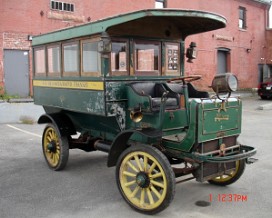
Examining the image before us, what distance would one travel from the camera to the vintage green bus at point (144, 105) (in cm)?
442

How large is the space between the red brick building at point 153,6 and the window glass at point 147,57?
9.05 metres

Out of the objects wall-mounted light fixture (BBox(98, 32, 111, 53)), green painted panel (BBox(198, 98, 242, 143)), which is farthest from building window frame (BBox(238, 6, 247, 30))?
wall-mounted light fixture (BBox(98, 32, 111, 53))

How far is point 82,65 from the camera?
18.0ft

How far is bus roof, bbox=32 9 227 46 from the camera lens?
456 centimetres

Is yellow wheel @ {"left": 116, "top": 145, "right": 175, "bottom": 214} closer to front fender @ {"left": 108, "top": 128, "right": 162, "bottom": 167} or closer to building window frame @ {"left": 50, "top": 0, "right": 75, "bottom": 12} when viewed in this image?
front fender @ {"left": 108, "top": 128, "right": 162, "bottom": 167}

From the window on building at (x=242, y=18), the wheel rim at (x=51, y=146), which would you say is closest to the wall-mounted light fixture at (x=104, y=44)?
the wheel rim at (x=51, y=146)

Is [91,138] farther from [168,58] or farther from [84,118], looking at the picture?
[168,58]

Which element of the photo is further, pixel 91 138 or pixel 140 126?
pixel 91 138

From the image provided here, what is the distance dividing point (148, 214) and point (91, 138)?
216 centimetres

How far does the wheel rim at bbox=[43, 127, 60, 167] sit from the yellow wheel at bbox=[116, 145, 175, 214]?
2.01 meters

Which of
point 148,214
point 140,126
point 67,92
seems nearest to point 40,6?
point 67,92

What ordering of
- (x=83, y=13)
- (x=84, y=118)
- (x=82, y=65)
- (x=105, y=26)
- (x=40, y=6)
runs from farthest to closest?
(x=83, y=13) → (x=40, y=6) → (x=84, y=118) → (x=82, y=65) → (x=105, y=26)

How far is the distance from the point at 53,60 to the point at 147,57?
5.78 ft

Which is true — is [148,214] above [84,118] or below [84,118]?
below
